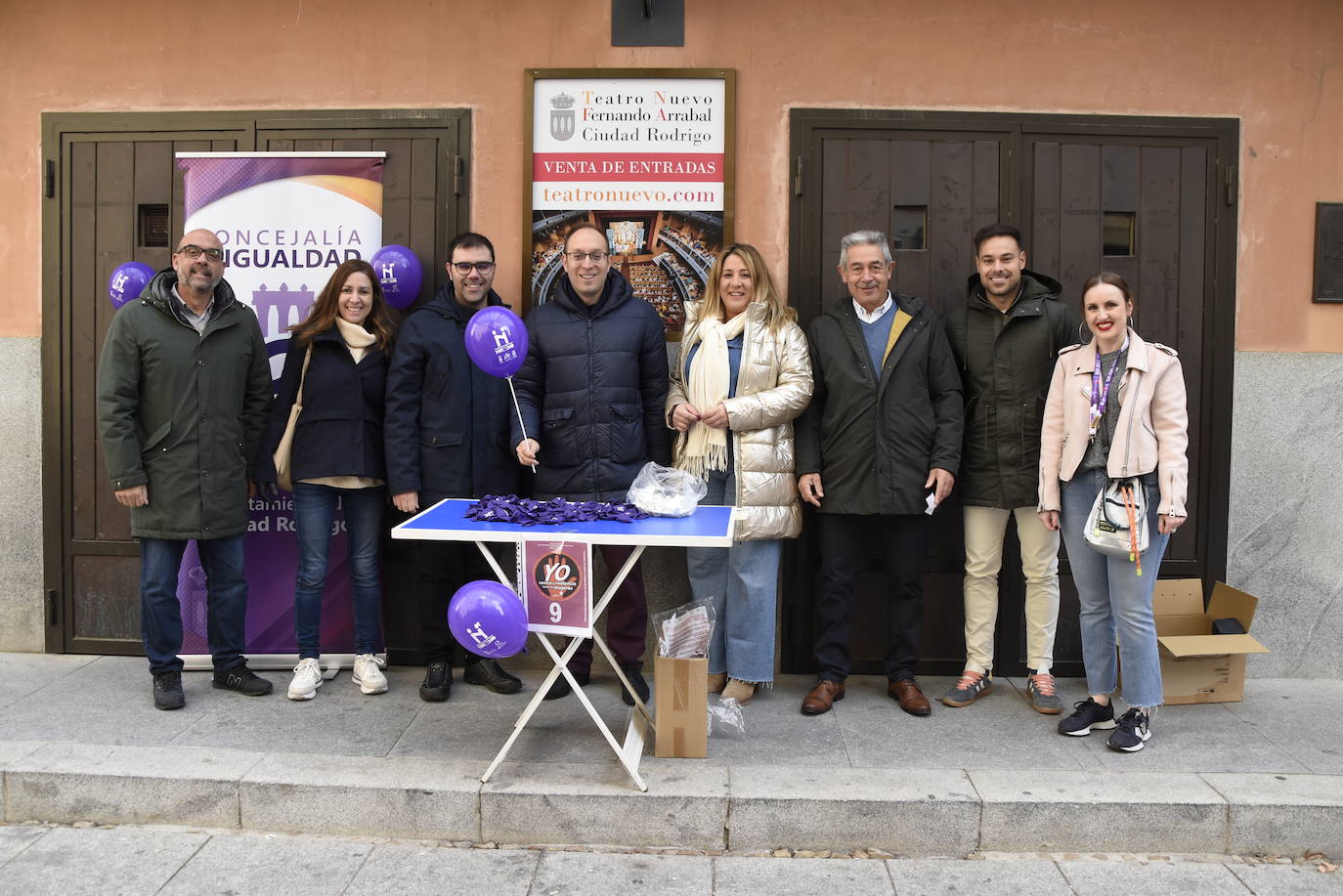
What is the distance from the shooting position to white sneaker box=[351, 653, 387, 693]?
15.7 feet

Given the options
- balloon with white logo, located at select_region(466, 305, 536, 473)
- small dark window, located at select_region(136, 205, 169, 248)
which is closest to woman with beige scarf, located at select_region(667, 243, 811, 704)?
balloon with white logo, located at select_region(466, 305, 536, 473)

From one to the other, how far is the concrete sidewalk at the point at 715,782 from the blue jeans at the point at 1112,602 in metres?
0.27

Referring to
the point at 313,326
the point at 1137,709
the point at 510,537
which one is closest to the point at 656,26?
the point at 313,326

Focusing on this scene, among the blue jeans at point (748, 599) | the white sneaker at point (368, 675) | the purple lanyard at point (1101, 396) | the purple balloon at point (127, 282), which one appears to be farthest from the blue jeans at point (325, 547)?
the purple lanyard at point (1101, 396)

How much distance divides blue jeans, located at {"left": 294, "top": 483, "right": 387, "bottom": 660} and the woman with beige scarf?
150cm

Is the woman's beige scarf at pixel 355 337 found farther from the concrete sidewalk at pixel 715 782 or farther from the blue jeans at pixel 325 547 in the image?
the concrete sidewalk at pixel 715 782

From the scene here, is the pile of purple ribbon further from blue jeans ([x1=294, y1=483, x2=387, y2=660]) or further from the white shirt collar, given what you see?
the white shirt collar

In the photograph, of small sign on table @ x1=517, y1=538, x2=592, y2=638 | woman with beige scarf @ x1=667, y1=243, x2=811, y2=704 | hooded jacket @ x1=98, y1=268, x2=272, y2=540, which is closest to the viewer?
small sign on table @ x1=517, y1=538, x2=592, y2=638

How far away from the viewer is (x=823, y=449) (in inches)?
185

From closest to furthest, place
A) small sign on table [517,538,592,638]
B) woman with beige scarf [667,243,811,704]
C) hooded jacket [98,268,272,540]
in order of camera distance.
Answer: small sign on table [517,538,592,638], hooded jacket [98,268,272,540], woman with beige scarf [667,243,811,704]

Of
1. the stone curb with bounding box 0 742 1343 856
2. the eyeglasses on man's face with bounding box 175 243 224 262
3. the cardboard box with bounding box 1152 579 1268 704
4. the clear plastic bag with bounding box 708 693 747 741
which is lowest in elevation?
the stone curb with bounding box 0 742 1343 856

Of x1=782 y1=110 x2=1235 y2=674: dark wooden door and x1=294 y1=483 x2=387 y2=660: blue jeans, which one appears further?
x1=782 y1=110 x2=1235 y2=674: dark wooden door

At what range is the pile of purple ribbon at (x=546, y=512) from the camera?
3.80m

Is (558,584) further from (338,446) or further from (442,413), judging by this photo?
(338,446)
